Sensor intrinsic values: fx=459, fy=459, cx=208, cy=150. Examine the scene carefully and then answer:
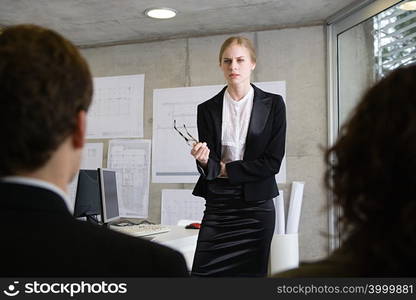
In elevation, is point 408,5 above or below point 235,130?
above

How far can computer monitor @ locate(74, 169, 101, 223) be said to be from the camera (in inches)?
115

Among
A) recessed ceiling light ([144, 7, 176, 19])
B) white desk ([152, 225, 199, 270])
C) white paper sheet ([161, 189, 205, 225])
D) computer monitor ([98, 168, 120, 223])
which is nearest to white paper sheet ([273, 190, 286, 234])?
white paper sheet ([161, 189, 205, 225])

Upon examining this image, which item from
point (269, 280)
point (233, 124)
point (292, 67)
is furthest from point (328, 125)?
point (269, 280)

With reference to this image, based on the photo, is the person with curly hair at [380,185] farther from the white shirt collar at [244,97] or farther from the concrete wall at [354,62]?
the concrete wall at [354,62]

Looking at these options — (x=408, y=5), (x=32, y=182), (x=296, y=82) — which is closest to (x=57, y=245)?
(x=32, y=182)

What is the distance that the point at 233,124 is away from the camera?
2408 mm

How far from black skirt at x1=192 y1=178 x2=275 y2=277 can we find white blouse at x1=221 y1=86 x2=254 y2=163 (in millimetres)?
160

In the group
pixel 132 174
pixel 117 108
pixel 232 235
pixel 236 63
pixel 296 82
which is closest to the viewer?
pixel 232 235

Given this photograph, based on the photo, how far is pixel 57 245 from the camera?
0.75 metres

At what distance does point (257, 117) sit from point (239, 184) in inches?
14.4

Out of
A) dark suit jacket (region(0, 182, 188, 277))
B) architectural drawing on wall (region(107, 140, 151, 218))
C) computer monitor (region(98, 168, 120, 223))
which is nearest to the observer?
dark suit jacket (region(0, 182, 188, 277))

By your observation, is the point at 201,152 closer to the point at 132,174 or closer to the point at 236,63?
the point at 236,63

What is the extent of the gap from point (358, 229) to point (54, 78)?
0.55 metres

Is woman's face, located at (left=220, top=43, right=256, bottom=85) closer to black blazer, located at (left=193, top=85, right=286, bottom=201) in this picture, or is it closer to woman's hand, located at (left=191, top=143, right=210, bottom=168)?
black blazer, located at (left=193, top=85, right=286, bottom=201)
